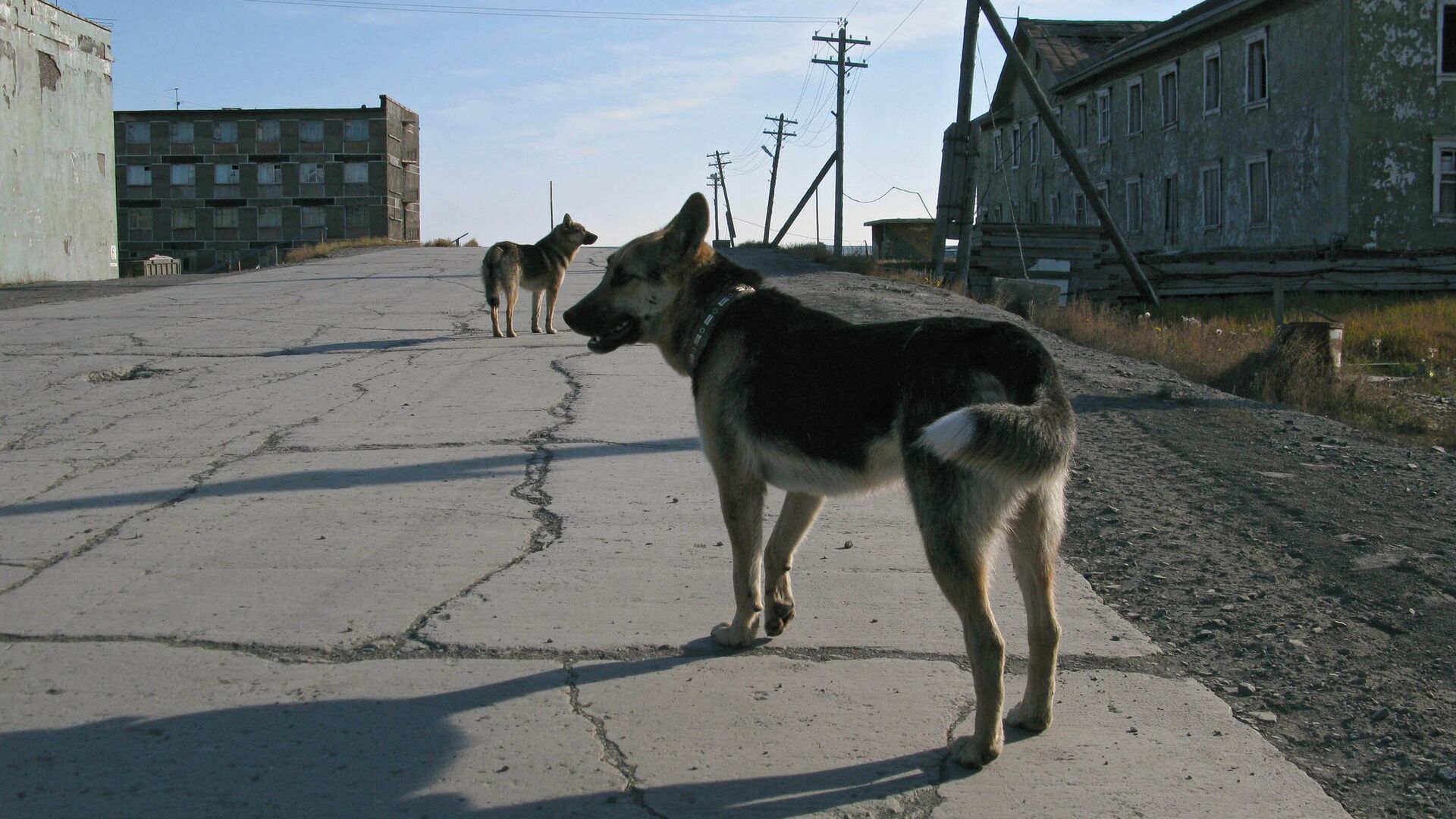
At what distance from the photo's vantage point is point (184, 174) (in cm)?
7319

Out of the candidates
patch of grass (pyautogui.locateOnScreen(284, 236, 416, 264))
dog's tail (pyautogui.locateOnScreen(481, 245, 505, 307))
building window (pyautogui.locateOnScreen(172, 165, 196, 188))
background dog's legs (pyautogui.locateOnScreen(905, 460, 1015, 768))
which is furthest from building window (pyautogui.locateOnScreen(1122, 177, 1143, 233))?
building window (pyautogui.locateOnScreen(172, 165, 196, 188))

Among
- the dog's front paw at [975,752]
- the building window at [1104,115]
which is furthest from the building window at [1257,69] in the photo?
the dog's front paw at [975,752]

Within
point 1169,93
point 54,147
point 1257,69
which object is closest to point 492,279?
point 1257,69

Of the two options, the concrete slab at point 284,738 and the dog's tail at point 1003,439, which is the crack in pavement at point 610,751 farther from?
the dog's tail at point 1003,439

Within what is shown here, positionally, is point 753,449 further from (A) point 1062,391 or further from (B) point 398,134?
(B) point 398,134

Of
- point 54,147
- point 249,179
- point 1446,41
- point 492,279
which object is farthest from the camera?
point 249,179

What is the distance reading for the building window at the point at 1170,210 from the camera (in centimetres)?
3425

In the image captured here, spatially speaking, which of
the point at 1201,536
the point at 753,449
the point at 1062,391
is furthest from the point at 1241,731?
the point at 1201,536

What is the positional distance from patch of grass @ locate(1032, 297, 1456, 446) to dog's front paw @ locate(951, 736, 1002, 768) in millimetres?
7754

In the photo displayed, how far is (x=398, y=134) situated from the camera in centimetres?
7425

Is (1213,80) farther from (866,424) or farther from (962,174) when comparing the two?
(866,424)

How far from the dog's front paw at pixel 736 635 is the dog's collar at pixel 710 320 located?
104cm

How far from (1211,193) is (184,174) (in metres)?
64.7

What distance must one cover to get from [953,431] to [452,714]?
181 centimetres
